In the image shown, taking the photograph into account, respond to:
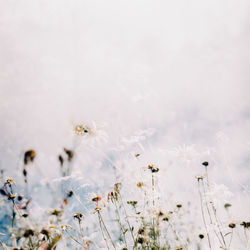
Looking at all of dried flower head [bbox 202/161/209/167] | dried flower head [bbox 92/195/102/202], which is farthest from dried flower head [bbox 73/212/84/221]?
dried flower head [bbox 202/161/209/167]

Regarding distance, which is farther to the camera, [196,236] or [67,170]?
[196,236]

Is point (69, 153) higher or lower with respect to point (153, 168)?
lower

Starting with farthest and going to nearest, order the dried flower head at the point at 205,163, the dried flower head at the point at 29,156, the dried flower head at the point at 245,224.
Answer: the dried flower head at the point at 205,163
the dried flower head at the point at 245,224
the dried flower head at the point at 29,156

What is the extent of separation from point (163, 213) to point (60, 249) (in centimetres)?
134

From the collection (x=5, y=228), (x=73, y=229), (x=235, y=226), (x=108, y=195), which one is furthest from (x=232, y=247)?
(x=5, y=228)

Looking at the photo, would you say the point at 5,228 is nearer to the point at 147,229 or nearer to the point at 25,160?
the point at 25,160

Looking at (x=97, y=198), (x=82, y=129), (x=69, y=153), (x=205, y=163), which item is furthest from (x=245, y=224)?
(x=69, y=153)

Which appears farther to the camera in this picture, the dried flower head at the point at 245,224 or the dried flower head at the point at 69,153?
the dried flower head at the point at 245,224

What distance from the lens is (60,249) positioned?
216 cm

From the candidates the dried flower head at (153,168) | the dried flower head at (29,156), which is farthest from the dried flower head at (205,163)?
the dried flower head at (29,156)

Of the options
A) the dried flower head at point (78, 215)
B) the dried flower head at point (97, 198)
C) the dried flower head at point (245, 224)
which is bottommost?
the dried flower head at point (245, 224)

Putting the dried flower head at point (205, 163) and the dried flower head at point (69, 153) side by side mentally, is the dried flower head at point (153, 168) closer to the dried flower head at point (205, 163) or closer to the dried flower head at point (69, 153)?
the dried flower head at point (205, 163)

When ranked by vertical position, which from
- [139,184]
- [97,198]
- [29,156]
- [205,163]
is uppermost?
[205,163]

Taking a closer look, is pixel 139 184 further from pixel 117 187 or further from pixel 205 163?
pixel 205 163
